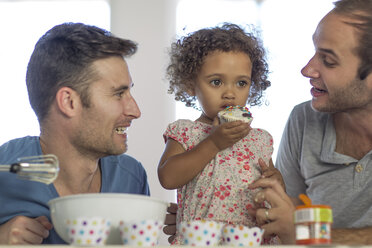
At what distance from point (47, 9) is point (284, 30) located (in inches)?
70.0

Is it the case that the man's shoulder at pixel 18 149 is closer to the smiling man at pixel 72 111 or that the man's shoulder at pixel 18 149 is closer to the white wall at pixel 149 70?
the smiling man at pixel 72 111

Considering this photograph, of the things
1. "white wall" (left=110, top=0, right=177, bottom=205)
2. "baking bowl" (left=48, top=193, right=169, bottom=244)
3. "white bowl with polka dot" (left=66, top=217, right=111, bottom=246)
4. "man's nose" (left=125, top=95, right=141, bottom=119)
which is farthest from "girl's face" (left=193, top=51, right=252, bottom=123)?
"white wall" (left=110, top=0, right=177, bottom=205)

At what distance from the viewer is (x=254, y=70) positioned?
1.99 m

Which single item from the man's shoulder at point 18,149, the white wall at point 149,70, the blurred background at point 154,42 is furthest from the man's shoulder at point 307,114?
the white wall at point 149,70

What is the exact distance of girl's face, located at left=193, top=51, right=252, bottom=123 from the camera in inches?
69.8

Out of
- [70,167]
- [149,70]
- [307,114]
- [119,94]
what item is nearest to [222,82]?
[119,94]

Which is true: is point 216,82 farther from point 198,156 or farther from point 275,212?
point 275,212

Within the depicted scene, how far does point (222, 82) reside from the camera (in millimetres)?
1792

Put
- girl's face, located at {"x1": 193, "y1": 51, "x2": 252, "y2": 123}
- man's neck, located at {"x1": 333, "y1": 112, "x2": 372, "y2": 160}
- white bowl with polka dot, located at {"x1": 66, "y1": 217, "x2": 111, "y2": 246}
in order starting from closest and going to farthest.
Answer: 1. white bowl with polka dot, located at {"x1": 66, "y1": 217, "x2": 111, "y2": 246}
2. girl's face, located at {"x1": 193, "y1": 51, "x2": 252, "y2": 123}
3. man's neck, located at {"x1": 333, "y1": 112, "x2": 372, "y2": 160}

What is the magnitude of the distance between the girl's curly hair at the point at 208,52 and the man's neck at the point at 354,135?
0.32 meters

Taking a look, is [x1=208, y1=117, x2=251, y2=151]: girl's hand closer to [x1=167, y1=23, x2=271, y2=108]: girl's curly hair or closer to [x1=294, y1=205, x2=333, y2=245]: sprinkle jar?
[x1=167, y1=23, x2=271, y2=108]: girl's curly hair

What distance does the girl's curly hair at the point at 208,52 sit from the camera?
6.08 feet

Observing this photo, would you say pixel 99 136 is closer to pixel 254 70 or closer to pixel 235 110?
pixel 235 110

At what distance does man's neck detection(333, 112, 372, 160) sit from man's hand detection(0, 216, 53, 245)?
1.05 metres
